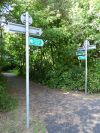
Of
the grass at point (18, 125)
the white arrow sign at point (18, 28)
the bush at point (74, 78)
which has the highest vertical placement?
the white arrow sign at point (18, 28)

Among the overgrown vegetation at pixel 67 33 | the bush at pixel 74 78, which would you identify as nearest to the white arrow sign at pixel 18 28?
the overgrown vegetation at pixel 67 33

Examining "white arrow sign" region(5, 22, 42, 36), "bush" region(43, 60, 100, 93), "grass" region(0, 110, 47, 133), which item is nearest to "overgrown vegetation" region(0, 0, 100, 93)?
"bush" region(43, 60, 100, 93)

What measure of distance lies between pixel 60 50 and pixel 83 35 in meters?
2.35

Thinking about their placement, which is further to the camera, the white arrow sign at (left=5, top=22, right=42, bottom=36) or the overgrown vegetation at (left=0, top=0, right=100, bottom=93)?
the overgrown vegetation at (left=0, top=0, right=100, bottom=93)

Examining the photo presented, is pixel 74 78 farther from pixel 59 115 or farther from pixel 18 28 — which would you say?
pixel 18 28

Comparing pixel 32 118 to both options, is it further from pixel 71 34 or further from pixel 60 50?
pixel 60 50

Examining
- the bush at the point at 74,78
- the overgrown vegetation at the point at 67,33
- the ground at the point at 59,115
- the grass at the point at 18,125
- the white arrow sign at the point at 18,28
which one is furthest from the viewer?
the overgrown vegetation at the point at 67,33

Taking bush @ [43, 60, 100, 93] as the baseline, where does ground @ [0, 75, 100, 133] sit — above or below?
below

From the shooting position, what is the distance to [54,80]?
46.4ft

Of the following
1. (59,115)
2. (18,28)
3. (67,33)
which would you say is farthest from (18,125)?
(67,33)

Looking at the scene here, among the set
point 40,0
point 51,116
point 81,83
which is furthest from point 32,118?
point 40,0

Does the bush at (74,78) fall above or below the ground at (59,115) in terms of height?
above

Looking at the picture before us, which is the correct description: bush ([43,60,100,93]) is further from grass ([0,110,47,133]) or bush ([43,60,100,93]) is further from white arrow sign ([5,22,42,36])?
white arrow sign ([5,22,42,36])

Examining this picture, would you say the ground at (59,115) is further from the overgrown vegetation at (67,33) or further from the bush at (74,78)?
the overgrown vegetation at (67,33)
